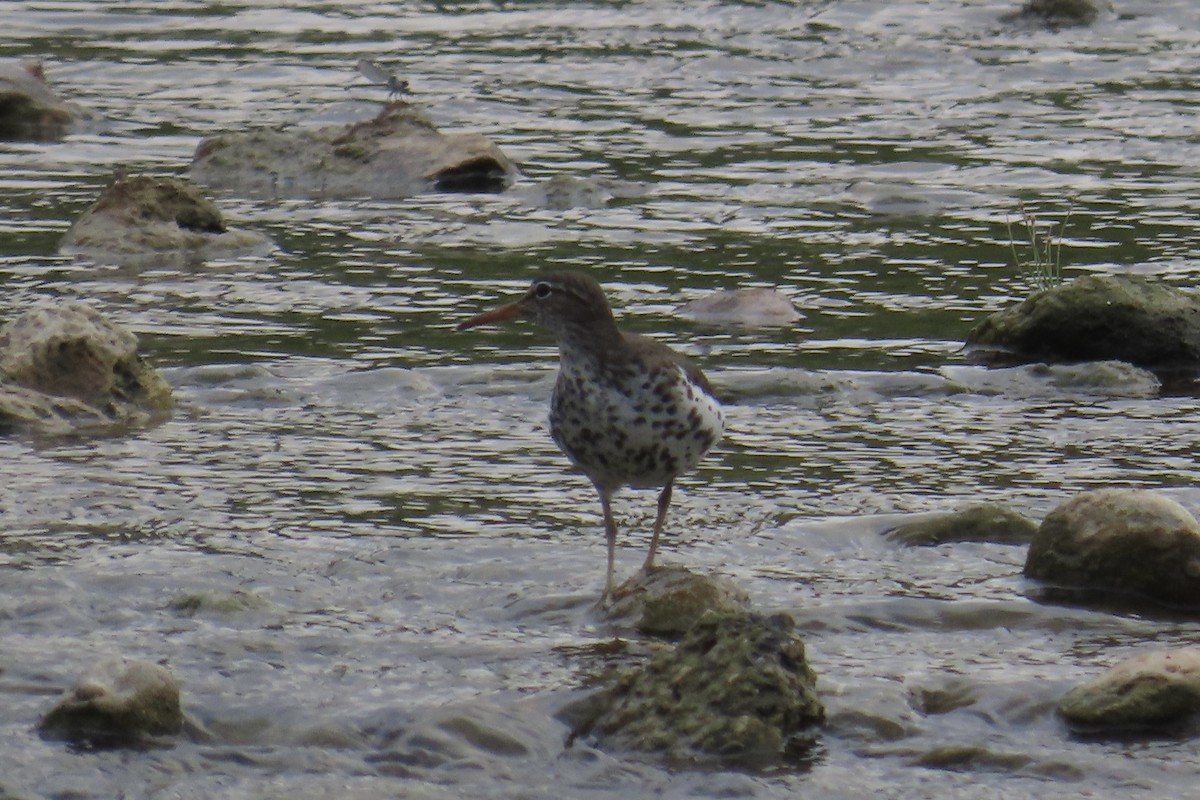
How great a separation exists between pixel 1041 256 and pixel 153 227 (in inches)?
227

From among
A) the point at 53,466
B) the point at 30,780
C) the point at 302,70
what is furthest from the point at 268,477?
the point at 302,70

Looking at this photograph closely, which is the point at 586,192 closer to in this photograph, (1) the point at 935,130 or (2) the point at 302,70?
(1) the point at 935,130

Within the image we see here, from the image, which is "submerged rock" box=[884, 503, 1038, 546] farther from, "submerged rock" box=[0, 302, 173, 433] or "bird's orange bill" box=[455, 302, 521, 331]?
"submerged rock" box=[0, 302, 173, 433]

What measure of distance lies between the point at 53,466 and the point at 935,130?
1016cm

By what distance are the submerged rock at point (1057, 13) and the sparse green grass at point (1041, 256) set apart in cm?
793

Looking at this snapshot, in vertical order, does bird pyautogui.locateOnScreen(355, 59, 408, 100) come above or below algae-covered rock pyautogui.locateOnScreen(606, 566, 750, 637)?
above

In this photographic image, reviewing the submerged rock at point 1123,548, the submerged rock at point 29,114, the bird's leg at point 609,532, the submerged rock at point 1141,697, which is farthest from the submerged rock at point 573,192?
the submerged rock at point 1141,697

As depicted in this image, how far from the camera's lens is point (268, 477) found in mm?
8883

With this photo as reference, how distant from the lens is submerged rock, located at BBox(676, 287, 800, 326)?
38.5 ft

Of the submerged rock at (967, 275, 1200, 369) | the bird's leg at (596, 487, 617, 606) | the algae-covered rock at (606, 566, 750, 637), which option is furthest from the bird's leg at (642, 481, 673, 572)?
the submerged rock at (967, 275, 1200, 369)

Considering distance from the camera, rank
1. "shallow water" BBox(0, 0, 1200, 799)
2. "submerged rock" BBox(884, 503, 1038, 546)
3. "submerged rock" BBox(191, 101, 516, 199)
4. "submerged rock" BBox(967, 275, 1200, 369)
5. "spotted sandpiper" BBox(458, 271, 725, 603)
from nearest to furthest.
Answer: "shallow water" BBox(0, 0, 1200, 799) < "spotted sandpiper" BBox(458, 271, 725, 603) < "submerged rock" BBox(884, 503, 1038, 546) < "submerged rock" BBox(967, 275, 1200, 369) < "submerged rock" BBox(191, 101, 516, 199)

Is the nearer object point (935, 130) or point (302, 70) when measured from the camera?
point (935, 130)

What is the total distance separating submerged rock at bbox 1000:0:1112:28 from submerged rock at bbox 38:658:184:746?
676 inches

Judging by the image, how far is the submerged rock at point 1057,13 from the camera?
2152cm
